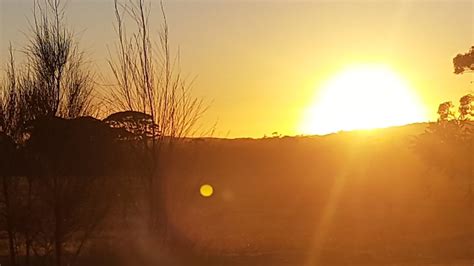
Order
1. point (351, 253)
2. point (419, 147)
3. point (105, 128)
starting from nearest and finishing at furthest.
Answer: point (105, 128) < point (351, 253) < point (419, 147)

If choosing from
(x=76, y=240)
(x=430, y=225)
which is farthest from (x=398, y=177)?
(x=76, y=240)

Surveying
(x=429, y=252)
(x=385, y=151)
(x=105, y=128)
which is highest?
(x=385, y=151)

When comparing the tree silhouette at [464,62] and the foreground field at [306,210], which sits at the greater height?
the tree silhouette at [464,62]

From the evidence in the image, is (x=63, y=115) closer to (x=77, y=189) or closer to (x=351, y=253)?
(x=77, y=189)

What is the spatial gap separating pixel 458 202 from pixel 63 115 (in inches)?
1225

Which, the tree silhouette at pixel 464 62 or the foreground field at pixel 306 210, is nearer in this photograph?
the foreground field at pixel 306 210

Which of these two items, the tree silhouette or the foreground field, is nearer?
the foreground field

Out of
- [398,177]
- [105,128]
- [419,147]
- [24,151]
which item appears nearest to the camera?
[24,151]

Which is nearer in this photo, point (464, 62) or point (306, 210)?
point (464, 62)

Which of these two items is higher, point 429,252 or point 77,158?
point 77,158

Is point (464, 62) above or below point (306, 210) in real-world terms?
above

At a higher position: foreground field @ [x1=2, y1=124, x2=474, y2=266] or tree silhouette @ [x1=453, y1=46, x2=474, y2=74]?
tree silhouette @ [x1=453, y1=46, x2=474, y2=74]

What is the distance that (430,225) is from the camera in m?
30.4

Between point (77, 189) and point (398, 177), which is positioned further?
point (398, 177)
